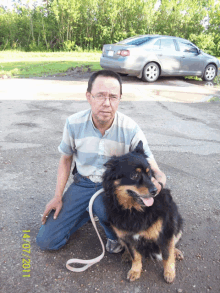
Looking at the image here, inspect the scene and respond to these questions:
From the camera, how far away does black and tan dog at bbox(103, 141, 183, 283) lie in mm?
2152

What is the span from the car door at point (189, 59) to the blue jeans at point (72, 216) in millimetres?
9812

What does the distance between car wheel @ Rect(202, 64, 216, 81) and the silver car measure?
5 centimetres

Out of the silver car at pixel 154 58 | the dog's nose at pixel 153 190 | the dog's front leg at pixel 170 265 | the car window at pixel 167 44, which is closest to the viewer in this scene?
the dog's nose at pixel 153 190

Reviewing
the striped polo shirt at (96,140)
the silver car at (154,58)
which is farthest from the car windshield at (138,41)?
the striped polo shirt at (96,140)

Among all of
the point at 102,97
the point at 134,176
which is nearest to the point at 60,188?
the point at 134,176

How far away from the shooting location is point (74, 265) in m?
2.49

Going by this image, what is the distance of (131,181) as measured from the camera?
84.4 inches

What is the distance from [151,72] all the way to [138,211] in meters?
9.34

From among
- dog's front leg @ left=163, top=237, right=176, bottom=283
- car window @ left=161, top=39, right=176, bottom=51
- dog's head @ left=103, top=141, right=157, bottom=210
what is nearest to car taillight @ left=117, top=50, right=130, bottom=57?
car window @ left=161, top=39, right=176, bottom=51

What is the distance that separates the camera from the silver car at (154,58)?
10281 millimetres

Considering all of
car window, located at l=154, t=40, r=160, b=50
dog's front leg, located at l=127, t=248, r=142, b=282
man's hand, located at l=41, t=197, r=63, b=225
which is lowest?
dog's front leg, located at l=127, t=248, r=142, b=282

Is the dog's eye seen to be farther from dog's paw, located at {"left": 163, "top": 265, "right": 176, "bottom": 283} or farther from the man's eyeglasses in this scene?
dog's paw, located at {"left": 163, "top": 265, "right": 176, "bottom": 283}

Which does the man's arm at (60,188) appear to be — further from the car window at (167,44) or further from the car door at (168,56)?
the car window at (167,44)

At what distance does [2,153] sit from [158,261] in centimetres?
333
